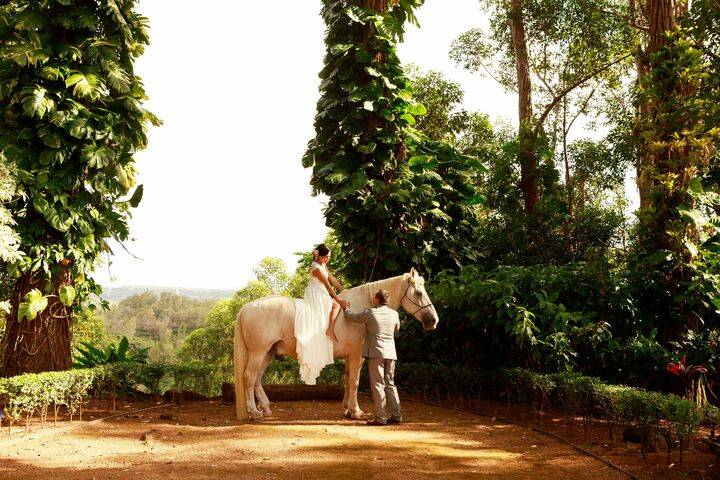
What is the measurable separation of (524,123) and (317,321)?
34.0ft

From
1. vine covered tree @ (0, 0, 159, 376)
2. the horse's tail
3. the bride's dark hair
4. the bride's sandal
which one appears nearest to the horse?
the horse's tail

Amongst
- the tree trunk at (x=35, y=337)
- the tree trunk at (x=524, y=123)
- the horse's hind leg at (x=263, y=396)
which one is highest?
the tree trunk at (x=524, y=123)

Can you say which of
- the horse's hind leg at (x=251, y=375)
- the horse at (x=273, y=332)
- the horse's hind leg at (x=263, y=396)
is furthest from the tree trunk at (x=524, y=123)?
the horse's hind leg at (x=251, y=375)

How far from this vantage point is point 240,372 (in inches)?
328

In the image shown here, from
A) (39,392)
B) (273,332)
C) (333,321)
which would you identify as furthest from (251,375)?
(39,392)

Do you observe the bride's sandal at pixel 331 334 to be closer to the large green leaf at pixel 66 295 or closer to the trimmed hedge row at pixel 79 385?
the trimmed hedge row at pixel 79 385

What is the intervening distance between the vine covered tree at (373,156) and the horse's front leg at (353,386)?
366 centimetres

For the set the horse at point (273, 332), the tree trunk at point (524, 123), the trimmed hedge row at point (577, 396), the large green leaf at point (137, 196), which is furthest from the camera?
the tree trunk at point (524, 123)

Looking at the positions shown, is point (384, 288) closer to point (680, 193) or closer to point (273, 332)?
point (273, 332)

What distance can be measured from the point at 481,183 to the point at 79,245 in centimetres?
1225

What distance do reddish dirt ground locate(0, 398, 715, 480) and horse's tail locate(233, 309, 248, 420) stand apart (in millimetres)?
217

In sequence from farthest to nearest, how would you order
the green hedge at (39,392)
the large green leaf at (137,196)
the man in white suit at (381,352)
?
the large green leaf at (137,196) < the man in white suit at (381,352) < the green hedge at (39,392)

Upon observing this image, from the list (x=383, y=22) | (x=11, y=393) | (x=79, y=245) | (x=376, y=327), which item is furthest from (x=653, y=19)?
(x=11, y=393)

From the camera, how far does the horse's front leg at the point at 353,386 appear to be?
333 inches
